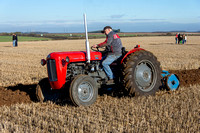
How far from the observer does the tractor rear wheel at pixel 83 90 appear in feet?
18.0

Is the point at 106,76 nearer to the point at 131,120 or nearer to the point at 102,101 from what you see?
the point at 102,101

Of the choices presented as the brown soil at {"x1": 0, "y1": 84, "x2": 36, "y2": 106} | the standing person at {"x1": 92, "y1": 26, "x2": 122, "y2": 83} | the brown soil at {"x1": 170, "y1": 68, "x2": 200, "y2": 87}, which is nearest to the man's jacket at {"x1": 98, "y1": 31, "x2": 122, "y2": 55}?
the standing person at {"x1": 92, "y1": 26, "x2": 122, "y2": 83}

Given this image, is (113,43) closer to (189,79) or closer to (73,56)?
(73,56)

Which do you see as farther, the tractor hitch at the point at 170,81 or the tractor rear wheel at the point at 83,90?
the tractor hitch at the point at 170,81

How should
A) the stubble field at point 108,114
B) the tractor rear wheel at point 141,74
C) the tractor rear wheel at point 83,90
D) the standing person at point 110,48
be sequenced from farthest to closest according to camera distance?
the standing person at point 110,48, the tractor rear wheel at point 141,74, the tractor rear wheel at point 83,90, the stubble field at point 108,114

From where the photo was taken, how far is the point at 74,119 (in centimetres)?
486

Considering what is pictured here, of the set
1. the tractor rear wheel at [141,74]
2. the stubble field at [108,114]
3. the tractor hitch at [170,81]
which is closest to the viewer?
the stubble field at [108,114]

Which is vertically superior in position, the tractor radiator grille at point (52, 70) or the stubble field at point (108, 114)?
the tractor radiator grille at point (52, 70)

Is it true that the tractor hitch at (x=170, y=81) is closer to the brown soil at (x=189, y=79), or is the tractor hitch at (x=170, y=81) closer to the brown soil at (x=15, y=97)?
the brown soil at (x=189, y=79)

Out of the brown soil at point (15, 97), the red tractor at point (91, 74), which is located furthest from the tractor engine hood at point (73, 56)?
the brown soil at point (15, 97)

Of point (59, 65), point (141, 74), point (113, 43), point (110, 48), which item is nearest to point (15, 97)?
point (59, 65)

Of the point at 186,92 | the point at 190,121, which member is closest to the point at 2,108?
the point at 190,121

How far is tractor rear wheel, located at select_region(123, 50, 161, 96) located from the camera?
5988 millimetres

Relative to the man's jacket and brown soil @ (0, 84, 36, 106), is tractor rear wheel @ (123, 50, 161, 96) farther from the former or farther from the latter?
brown soil @ (0, 84, 36, 106)
